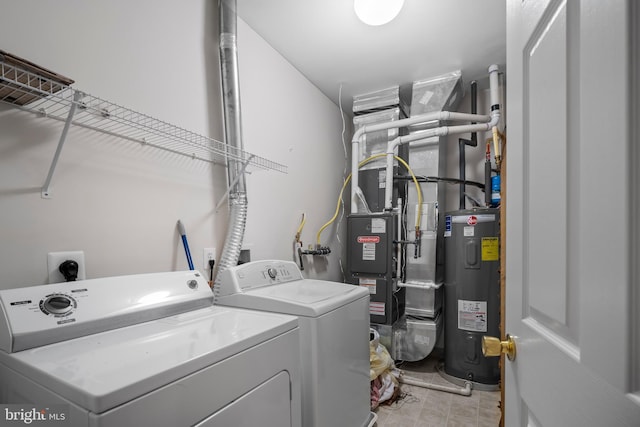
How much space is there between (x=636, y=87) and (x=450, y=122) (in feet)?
9.29

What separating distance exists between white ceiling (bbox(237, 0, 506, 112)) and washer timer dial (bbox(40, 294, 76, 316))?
1.85 meters

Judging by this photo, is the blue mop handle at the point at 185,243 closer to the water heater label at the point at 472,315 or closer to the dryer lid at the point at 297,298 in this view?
the dryer lid at the point at 297,298

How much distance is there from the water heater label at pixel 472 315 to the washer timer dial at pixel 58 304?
96.5 inches

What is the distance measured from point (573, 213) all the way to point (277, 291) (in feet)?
4.16

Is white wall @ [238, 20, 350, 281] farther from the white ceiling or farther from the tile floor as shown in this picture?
the tile floor

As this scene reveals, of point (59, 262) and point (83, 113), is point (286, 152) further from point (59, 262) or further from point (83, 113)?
point (59, 262)

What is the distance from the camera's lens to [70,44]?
1169 millimetres

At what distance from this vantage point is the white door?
0.36 m

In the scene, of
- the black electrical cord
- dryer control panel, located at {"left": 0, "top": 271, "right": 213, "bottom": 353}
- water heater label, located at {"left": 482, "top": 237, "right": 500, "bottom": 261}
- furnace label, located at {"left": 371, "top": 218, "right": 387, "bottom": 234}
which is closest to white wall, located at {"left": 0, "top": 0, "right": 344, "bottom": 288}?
dryer control panel, located at {"left": 0, "top": 271, "right": 213, "bottom": 353}

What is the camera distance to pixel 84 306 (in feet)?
3.32

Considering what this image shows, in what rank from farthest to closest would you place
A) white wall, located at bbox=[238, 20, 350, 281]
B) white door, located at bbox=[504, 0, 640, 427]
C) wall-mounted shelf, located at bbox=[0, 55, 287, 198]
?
white wall, located at bbox=[238, 20, 350, 281] < wall-mounted shelf, located at bbox=[0, 55, 287, 198] < white door, located at bbox=[504, 0, 640, 427]

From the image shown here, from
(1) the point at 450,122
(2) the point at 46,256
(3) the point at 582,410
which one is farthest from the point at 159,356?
(1) the point at 450,122

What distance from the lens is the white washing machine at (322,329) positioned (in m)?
1.25

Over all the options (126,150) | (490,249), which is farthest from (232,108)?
(490,249)
